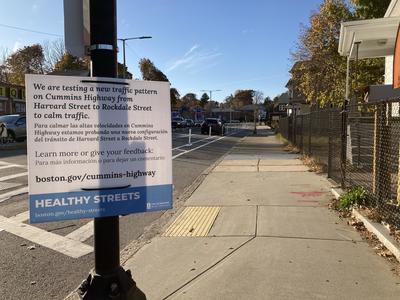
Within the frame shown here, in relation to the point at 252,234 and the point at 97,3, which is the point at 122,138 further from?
the point at 252,234

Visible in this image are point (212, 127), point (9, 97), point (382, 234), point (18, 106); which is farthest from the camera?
point (18, 106)

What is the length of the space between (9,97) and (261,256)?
44.1 meters

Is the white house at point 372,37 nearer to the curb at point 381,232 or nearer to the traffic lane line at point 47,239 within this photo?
the curb at point 381,232

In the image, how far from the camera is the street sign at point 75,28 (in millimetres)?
3258

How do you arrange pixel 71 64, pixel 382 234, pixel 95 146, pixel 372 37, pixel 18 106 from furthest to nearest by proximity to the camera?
pixel 71 64 < pixel 18 106 < pixel 372 37 < pixel 382 234 < pixel 95 146

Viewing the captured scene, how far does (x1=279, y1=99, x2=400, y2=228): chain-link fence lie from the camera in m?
6.57

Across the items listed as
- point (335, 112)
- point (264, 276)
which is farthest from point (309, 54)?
point (264, 276)

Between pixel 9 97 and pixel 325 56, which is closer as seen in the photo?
pixel 325 56

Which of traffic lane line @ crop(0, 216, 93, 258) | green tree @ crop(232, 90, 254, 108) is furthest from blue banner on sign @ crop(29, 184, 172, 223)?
green tree @ crop(232, 90, 254, 108)

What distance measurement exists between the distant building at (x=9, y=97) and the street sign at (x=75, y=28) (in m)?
43.7

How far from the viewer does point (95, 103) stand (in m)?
3.15

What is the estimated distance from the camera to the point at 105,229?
326 centimetres

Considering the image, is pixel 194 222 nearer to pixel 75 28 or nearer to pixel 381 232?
pixel 381 232

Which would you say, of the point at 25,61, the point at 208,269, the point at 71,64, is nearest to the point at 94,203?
the point at 208,269
